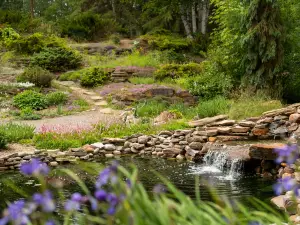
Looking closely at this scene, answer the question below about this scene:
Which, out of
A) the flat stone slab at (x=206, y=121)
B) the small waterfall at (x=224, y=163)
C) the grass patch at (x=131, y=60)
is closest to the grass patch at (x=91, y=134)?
the flat stone slab at (x=206, y=121)

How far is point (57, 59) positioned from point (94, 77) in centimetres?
272

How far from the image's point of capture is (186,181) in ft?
25.7

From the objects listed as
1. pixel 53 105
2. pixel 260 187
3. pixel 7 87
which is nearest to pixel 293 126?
pixel 260 187

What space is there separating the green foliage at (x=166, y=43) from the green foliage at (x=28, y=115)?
10060mm

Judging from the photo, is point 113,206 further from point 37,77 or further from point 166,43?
point 166,43

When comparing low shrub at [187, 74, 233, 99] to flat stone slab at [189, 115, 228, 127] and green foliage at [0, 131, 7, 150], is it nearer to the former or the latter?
flat stone slab at [189, 115, 228, 127]

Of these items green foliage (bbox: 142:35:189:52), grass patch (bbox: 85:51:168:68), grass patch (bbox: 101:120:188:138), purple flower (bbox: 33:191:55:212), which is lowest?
grass patch (bbox: 101:120:188:138)

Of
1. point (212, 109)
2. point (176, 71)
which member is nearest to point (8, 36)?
point (176, 71)

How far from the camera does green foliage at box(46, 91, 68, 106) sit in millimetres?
15330

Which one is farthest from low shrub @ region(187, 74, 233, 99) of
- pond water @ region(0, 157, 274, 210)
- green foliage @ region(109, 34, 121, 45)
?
green foliage @ region(109, 34, 121, 45)

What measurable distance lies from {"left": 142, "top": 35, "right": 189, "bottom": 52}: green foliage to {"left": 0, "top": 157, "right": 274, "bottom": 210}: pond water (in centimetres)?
1335

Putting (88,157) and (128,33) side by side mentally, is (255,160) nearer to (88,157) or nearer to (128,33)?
(88,157)

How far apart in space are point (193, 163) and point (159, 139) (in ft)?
5.00

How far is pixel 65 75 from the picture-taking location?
19.0 metres
